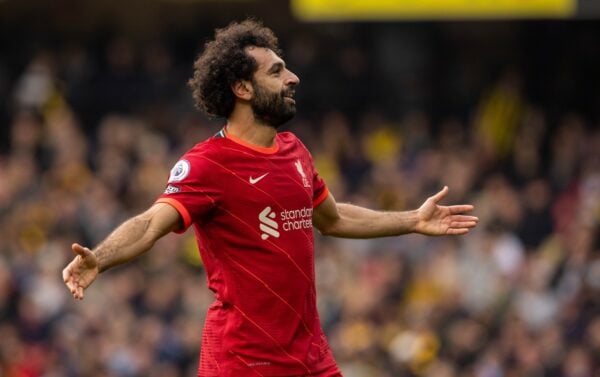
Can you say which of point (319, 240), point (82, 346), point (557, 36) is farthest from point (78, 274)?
point (557, 36)

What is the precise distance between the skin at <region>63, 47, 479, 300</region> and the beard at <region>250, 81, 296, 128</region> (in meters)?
0.01

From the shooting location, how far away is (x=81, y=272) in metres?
6.00

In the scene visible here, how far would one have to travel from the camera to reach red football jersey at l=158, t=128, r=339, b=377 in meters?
6.48

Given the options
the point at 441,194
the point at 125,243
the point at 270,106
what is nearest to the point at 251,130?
the point at 270,106

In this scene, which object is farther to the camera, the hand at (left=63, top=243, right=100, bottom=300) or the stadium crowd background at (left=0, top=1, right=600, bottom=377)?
the stadium crowd background at (left=0, top=1, right=600, bottom=377)

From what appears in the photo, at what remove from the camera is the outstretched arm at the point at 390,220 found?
712 cm

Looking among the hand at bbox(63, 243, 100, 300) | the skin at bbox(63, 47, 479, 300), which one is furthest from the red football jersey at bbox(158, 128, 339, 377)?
the hand at bbox(63, 243, 100, 300)

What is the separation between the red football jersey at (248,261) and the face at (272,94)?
17cm

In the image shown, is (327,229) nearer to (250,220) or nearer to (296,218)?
(296,218)

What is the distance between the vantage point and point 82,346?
13906mm

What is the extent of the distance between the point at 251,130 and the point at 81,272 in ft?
3.67

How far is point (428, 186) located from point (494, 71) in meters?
3.65

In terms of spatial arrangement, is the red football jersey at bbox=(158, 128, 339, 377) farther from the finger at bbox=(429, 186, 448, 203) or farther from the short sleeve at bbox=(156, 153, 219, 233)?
the finger at bbox=(429, 186, 448, 203)

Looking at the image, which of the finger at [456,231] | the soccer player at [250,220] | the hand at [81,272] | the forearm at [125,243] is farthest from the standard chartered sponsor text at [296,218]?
the hand at [81,272]
